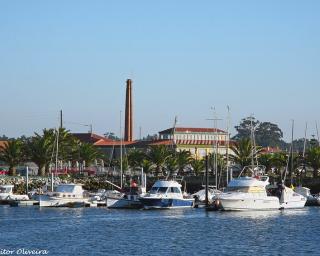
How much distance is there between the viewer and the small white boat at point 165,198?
10225cm

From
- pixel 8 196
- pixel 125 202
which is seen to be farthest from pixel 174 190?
pixel 8 196

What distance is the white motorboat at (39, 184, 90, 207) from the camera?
108m

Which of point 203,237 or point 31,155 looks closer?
point 203,237

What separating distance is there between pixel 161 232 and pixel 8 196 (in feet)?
159

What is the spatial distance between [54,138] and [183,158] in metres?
29.5

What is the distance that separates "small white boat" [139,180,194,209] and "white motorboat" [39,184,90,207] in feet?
32.0

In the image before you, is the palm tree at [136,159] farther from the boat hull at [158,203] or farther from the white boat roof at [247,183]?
the white boat roof at [247,183]

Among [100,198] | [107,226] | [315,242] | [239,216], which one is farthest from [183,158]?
[315,242]

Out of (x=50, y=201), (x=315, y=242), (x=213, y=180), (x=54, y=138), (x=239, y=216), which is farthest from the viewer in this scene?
(x=213, y=180)

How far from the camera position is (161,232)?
7462 centimetres

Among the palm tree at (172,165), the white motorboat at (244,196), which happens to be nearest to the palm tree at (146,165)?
the palm tree at (172,165)

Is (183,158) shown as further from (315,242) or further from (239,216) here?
(315,242)

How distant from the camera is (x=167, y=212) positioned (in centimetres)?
9812

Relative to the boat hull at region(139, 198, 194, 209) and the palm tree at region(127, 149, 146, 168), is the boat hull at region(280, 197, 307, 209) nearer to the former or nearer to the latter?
the boat hull at region(139, 198, 194, 209)
